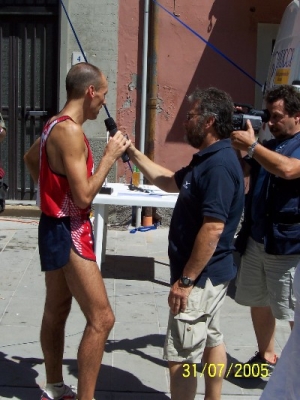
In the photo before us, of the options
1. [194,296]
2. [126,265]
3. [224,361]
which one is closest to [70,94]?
[194,296]

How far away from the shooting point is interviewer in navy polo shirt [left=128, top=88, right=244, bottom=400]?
129 inches

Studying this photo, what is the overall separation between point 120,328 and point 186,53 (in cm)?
402

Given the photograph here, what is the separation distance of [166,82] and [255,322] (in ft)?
14.3

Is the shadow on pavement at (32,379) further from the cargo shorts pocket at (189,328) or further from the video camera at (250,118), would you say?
the video camera at (250,118)

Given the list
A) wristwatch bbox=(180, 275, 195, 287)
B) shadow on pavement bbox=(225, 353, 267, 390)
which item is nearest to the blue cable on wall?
shadow on pavement bbox=(225, 353, 267, 390)

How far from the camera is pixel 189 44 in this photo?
795 cm

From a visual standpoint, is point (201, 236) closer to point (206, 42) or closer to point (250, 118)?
point (250, 118)

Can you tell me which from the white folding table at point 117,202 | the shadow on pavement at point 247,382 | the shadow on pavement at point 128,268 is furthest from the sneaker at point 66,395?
the shadow on pavement at point 128,268

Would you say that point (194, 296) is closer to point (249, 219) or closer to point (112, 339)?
point (249, 219)

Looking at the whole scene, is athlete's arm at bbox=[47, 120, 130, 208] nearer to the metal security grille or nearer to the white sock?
the white sock

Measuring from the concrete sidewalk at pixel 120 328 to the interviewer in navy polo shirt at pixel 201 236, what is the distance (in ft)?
2.38

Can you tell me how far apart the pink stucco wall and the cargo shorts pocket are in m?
4.87

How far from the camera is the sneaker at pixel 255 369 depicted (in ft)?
13.9

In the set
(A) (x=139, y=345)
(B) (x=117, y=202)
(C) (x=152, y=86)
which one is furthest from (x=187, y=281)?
(C) (x=152, y=86)
